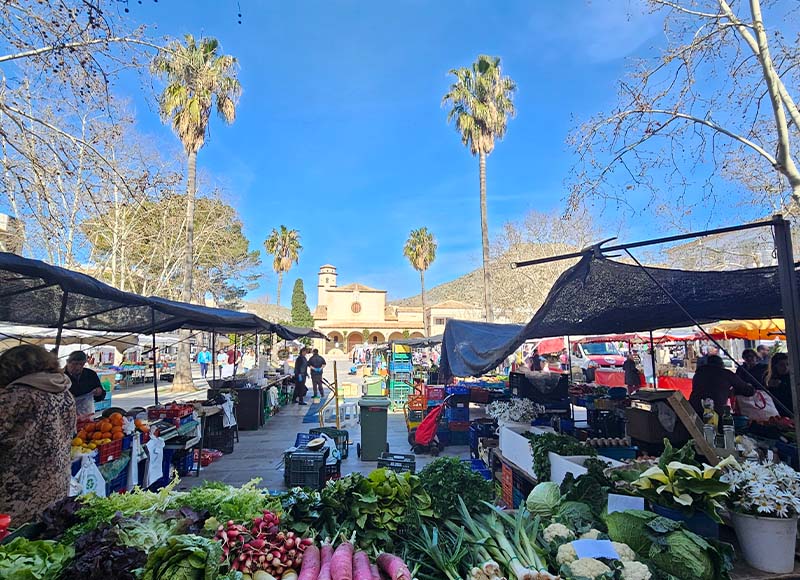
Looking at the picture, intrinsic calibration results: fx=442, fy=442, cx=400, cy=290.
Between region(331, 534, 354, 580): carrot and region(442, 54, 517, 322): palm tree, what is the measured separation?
1939cm

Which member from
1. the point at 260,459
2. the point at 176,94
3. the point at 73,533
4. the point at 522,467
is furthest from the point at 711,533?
the point at 176,94

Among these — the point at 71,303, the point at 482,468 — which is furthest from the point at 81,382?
the point at 482,468

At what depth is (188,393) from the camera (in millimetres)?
17609

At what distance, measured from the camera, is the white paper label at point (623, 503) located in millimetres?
2555

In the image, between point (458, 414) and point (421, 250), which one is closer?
point (458, 414)

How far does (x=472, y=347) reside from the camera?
25.1ft

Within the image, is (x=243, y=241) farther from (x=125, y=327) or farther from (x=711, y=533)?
(x=711, y=533)

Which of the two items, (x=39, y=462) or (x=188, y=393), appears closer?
(x=39, y=462)

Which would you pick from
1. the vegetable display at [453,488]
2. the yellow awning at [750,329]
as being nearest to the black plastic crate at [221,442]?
the vegetable display at [453,488]

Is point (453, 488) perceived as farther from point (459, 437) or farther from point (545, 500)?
point (459, 437)

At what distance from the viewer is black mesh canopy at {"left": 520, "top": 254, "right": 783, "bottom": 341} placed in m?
4.45

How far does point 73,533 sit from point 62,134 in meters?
7.41

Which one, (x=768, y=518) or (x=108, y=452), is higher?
(x=768, y=518)

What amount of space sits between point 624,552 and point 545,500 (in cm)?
77
